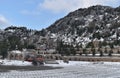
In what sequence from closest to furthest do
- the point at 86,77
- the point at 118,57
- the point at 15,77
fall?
the point at 15,77 < the point at 86,77 < the point at 118,57

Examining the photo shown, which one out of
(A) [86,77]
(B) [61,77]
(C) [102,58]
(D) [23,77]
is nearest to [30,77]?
(D) [23,77]

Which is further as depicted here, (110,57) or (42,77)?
(110,57)

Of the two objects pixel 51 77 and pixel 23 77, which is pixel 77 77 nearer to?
pixel 51 77

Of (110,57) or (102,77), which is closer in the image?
(102,77)

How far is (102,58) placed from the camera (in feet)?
645

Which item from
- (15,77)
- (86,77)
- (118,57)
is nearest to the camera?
(15,77)

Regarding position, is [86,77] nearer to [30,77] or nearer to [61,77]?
[61,77]

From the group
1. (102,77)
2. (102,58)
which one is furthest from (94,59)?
(102,77)

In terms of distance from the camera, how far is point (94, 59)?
199375mm

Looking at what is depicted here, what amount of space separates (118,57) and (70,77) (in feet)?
455

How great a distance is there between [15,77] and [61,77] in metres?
7.65

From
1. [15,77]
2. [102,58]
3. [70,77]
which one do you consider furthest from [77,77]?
[102,58]

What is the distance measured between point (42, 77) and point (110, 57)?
141 metres

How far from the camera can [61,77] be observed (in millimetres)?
59250
